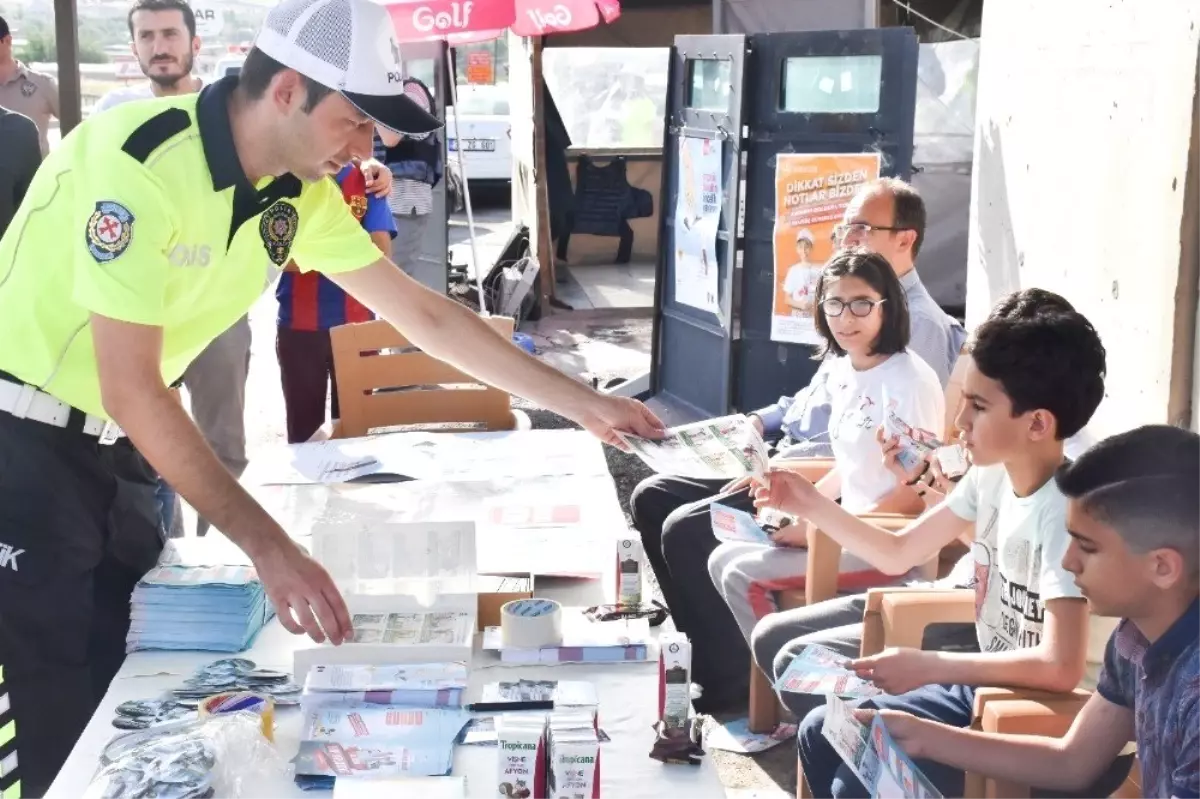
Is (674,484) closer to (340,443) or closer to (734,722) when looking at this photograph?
(734,722)

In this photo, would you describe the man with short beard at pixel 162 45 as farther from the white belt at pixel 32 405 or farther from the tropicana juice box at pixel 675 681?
the tropicana juice box at pixel 675 681

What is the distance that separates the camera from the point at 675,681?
196cm

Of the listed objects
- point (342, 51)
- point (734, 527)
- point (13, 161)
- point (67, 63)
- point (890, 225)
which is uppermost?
point (67, 63)

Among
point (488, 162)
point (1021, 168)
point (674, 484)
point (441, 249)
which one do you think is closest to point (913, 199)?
point (1021, 168)

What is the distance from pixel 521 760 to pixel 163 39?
3908 millimetres

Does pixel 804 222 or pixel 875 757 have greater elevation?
pixel 804 222

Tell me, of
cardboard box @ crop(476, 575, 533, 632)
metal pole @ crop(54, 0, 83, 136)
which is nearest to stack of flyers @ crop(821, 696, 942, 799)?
cardboard box @ crop(476, 575, 533, 632)

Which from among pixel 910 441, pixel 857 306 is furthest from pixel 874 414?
pixel 857 306

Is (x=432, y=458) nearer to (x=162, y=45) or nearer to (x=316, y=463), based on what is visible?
(x=316, y=463)

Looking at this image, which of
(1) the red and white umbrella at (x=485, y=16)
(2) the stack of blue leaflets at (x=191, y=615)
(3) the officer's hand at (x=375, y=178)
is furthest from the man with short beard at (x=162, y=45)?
(2) the stack of blue leaflets at (x=191, y=615)

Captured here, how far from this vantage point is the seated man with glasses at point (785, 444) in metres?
3.80

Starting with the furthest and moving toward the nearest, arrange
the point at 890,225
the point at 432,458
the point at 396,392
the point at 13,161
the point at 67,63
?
the point at 67,63 < the point at 396,392 < the point at 890,225 < the point at 13,161 < the point at 432,458

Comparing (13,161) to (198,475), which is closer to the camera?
(198,475)

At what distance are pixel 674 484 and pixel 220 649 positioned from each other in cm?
202
